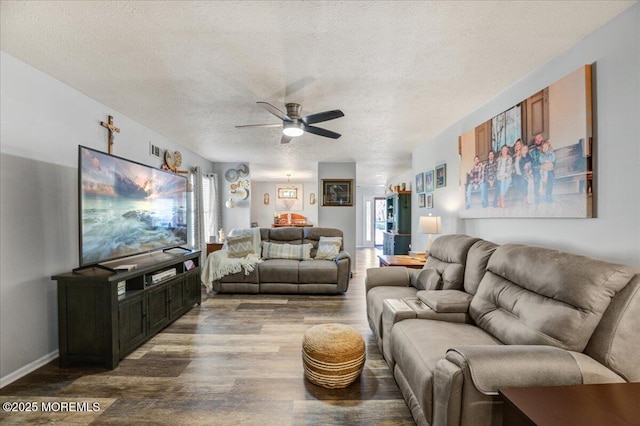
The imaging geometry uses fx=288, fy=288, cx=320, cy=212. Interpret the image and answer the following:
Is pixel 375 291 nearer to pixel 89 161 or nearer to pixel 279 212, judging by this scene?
pixel 89 161

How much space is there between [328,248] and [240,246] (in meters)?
1.54

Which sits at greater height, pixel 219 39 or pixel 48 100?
pixel 219 39

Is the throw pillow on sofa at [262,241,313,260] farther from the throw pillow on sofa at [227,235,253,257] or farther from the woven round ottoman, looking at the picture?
the woven round ottoman

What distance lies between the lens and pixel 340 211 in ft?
21.5

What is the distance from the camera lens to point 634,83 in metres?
1.66

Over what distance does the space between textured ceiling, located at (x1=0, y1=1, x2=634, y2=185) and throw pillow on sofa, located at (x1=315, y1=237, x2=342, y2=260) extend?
2397 millimetres

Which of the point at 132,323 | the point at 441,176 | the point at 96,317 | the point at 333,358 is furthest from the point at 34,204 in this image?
the point at 441,176

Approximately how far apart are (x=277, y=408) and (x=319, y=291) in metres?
2.73

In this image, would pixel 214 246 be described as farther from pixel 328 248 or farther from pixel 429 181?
pixel 429 181

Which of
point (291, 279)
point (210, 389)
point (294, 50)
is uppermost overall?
point (294, 50)

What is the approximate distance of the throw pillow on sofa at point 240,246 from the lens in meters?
4.90

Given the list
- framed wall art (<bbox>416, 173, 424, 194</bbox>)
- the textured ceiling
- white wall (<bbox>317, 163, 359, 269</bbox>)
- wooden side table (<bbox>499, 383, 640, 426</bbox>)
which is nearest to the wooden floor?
wooden side table (<bbox>499, 383, 640, 426</bbox>)

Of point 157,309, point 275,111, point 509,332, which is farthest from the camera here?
point 157,309

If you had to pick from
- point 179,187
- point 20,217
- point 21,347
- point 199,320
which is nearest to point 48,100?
point 20,217
